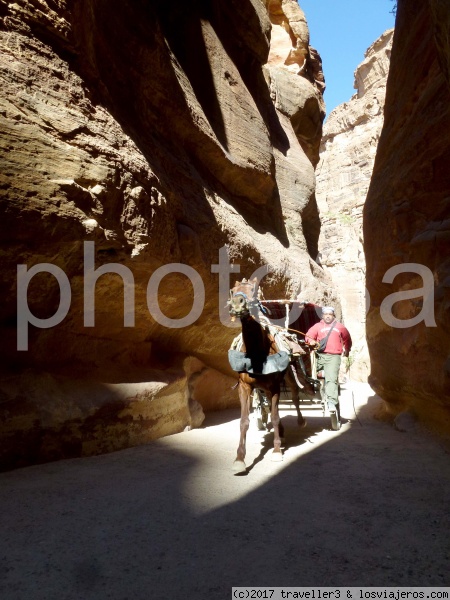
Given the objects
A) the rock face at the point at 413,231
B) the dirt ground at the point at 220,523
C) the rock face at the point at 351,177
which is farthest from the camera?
the rock face at the point at 351,177

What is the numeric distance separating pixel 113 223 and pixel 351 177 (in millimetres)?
33667

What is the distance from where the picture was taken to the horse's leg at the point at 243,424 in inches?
191

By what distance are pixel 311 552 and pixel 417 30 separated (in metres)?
8.80

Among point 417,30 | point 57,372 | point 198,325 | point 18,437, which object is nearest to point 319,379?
point 198,325

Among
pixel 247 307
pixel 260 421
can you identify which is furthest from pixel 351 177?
pixel 247 307

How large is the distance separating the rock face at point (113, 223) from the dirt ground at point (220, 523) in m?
0.91

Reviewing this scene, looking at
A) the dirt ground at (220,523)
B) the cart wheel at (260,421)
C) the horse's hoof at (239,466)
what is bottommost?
the cart wheel at (260,421)

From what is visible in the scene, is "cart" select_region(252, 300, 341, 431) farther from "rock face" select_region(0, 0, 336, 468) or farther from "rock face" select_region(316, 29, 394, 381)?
"rock face" select_region(316, 29, 394, 381)

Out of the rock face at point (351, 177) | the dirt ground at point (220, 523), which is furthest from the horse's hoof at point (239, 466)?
the rock face at point (351, 177)

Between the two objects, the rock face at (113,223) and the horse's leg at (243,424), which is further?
the horse's leg at (243,424)

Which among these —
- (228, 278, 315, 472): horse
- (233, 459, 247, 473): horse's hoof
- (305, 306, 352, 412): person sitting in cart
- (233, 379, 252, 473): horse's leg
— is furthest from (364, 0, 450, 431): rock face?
(233, 459, 247, 473): horse's hoof

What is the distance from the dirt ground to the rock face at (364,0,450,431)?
1267mm

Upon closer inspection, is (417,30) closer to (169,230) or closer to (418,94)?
(418,94)

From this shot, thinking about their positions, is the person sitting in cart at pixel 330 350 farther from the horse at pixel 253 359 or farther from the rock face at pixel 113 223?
the rock face at pixel 113 223
